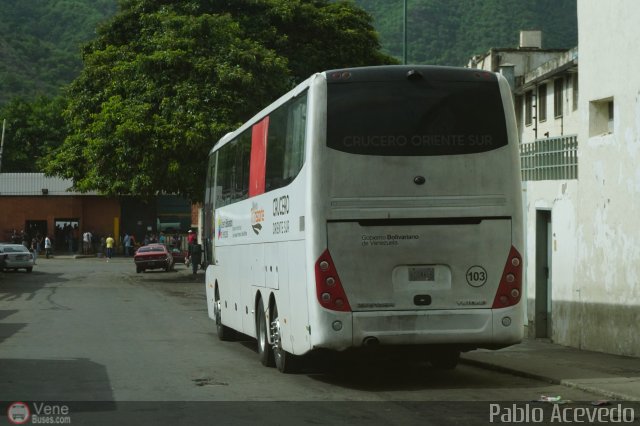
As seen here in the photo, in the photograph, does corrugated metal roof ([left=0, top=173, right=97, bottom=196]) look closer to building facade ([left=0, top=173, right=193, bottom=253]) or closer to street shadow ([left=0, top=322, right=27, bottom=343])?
building facade ([left=0, top=173, right=193, bottom=253])

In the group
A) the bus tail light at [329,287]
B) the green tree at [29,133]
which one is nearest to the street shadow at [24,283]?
the bus tail light at [329,287]

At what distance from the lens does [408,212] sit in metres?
12.8

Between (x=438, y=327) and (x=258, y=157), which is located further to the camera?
(x=258, y=157)

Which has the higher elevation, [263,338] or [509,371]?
[263,338]

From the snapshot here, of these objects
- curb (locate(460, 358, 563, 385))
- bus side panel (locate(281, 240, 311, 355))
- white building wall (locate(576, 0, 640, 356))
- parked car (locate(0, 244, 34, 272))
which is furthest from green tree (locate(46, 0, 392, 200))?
bus side panel (locate(281, 240, 311, 355))

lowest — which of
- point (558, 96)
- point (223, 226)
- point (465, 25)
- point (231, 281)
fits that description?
point (231, 281)

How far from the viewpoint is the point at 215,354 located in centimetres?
1753

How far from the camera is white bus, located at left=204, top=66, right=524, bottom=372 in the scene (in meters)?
12.7

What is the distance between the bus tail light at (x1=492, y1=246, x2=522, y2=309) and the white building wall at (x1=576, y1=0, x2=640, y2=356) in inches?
143

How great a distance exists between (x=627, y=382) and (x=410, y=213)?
312 cm

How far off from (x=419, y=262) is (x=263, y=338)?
384 cm

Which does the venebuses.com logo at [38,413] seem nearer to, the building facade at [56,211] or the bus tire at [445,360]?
the bus tire at [445,360]

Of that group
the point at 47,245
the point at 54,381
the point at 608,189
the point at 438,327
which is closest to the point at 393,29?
the point at 47,245

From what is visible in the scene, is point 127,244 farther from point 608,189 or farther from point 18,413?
point 18,413
